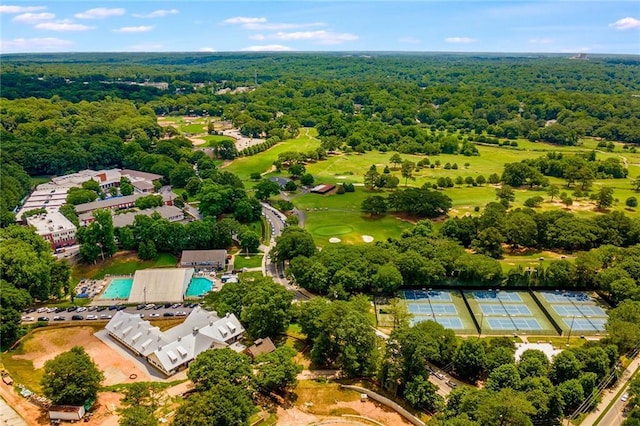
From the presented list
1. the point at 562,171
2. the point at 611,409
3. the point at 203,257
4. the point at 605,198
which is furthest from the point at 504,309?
the point at 562,171

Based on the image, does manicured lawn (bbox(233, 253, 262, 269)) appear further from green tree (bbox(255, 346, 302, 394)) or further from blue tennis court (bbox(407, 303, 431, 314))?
green tree (bbox(255, 346, 302, 394))

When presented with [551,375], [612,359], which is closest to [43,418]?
[551,375]

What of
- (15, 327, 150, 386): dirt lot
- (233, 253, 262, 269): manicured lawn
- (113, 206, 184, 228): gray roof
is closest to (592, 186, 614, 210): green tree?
(233, 253, 262, 269): manicured lawn

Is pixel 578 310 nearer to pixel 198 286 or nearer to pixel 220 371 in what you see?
pixel 220 371

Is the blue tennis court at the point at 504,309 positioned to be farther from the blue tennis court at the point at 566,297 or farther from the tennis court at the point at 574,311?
the blue tennis court at the point at 566,297

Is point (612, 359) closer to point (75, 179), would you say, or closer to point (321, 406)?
point (321, 406)

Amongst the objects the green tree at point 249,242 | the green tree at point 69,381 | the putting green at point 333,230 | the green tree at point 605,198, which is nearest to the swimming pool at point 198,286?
the green tree at point 249,242
